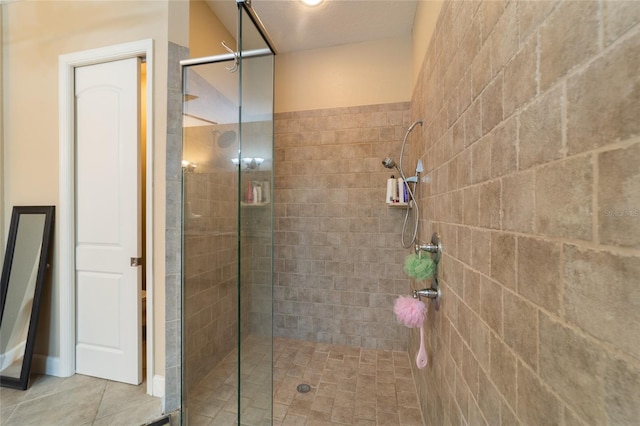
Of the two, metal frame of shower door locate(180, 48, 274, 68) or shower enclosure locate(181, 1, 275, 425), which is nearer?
shower enclosure locate(181, 1, 275, 425)

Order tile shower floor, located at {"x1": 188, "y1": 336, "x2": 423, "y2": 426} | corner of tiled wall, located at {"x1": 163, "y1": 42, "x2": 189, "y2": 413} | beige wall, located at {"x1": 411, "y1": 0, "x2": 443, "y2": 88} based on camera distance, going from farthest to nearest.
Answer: corner of tiled wall, located at {"x1": 163, "y1": 42, "x2": 189, "y2": 413} → tile shower floor, located at {"x1": 188, "y1": 336, "x2": 423, "y2": 426} → beige wall, located at {"x1": 411, "y1": 0, "x2": 443, "y2": 88}

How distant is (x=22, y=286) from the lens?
1.78m

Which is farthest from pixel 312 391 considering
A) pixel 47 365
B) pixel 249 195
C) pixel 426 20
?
pixel 426 20

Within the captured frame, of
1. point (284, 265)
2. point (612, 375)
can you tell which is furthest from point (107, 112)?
point (612, 375)

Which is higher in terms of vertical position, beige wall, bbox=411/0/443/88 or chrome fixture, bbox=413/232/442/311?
beige wall, bbox=411/0/443/88

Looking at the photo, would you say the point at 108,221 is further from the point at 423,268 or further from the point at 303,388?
the point at 423,268

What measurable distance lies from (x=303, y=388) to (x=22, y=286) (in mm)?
2320

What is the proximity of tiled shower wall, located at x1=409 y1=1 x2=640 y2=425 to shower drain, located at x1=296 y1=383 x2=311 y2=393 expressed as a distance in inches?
47.5

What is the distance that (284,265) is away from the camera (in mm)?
2539

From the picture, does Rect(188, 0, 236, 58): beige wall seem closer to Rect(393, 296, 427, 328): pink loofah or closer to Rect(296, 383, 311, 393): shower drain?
Rect(393, 296, 427, 328): pink loofah

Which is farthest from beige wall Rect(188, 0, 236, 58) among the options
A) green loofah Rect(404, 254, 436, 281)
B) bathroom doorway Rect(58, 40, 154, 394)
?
green loofah Rect(404, 254, 436, 281)

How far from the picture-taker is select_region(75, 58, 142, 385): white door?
1.70m

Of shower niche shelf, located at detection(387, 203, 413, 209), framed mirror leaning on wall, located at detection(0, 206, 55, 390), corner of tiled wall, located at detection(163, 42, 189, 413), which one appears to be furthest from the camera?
shower niche shelf, located at detection(387, 203, 413, 209)

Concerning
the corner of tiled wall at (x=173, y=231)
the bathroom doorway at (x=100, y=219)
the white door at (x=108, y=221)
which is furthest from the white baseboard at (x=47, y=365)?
the corner of tiled wall at (x=173, y=231)
